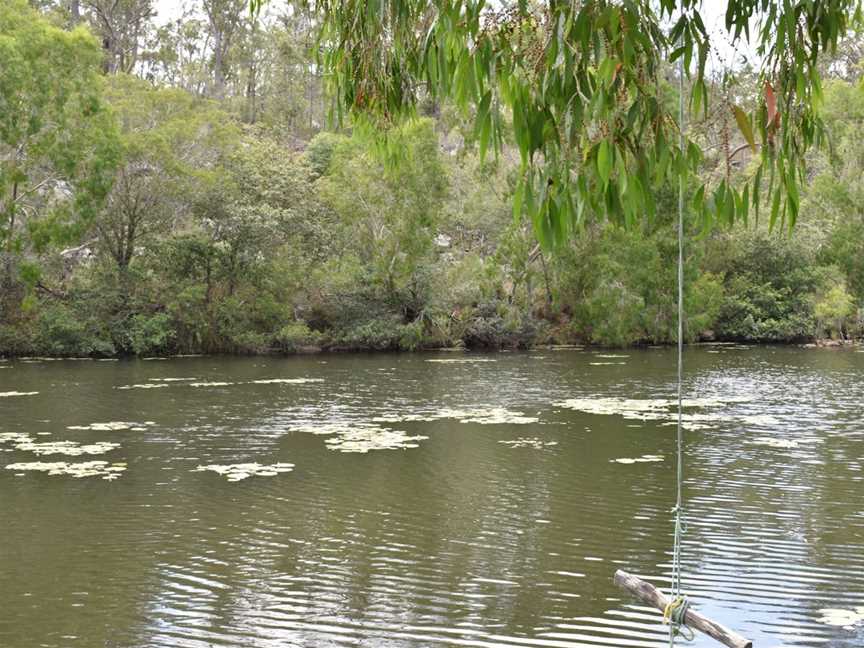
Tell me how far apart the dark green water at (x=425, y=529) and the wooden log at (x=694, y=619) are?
29.4 inches

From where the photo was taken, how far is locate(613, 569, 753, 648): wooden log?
182 inches

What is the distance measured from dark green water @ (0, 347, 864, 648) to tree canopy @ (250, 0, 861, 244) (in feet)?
11.2

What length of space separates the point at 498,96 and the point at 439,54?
Result: 0.44m

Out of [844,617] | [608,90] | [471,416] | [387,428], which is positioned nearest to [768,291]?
[471,416]

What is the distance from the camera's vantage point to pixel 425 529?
360 inches

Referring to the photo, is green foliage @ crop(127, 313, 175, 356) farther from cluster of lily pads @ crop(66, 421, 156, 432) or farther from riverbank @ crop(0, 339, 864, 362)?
cluster of lily pads @ crop(66, 421, 156, 432)

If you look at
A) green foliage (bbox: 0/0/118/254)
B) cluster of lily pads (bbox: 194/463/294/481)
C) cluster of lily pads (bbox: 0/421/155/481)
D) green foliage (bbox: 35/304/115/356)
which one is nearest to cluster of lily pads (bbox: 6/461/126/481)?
cluster of lily pads (bbox: 0/421/155/481)

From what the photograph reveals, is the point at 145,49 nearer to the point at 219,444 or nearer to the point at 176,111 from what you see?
the point at 176,111

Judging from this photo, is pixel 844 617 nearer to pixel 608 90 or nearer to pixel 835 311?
pixel 608 90

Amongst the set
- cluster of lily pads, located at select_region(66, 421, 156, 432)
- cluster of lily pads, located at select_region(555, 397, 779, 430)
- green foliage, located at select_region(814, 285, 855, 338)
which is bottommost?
cluster of lily pads, located at select_region(66, 421, 156, 432)

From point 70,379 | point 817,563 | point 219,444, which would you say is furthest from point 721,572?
point 70,379

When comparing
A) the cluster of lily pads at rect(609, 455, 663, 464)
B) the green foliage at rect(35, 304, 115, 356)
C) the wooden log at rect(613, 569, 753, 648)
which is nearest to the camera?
the wooden log at rect(613, 569, 753, 648)

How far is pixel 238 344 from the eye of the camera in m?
32.5

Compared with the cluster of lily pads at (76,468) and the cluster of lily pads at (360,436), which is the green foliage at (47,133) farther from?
the cluster of lily pads at (76,468)
